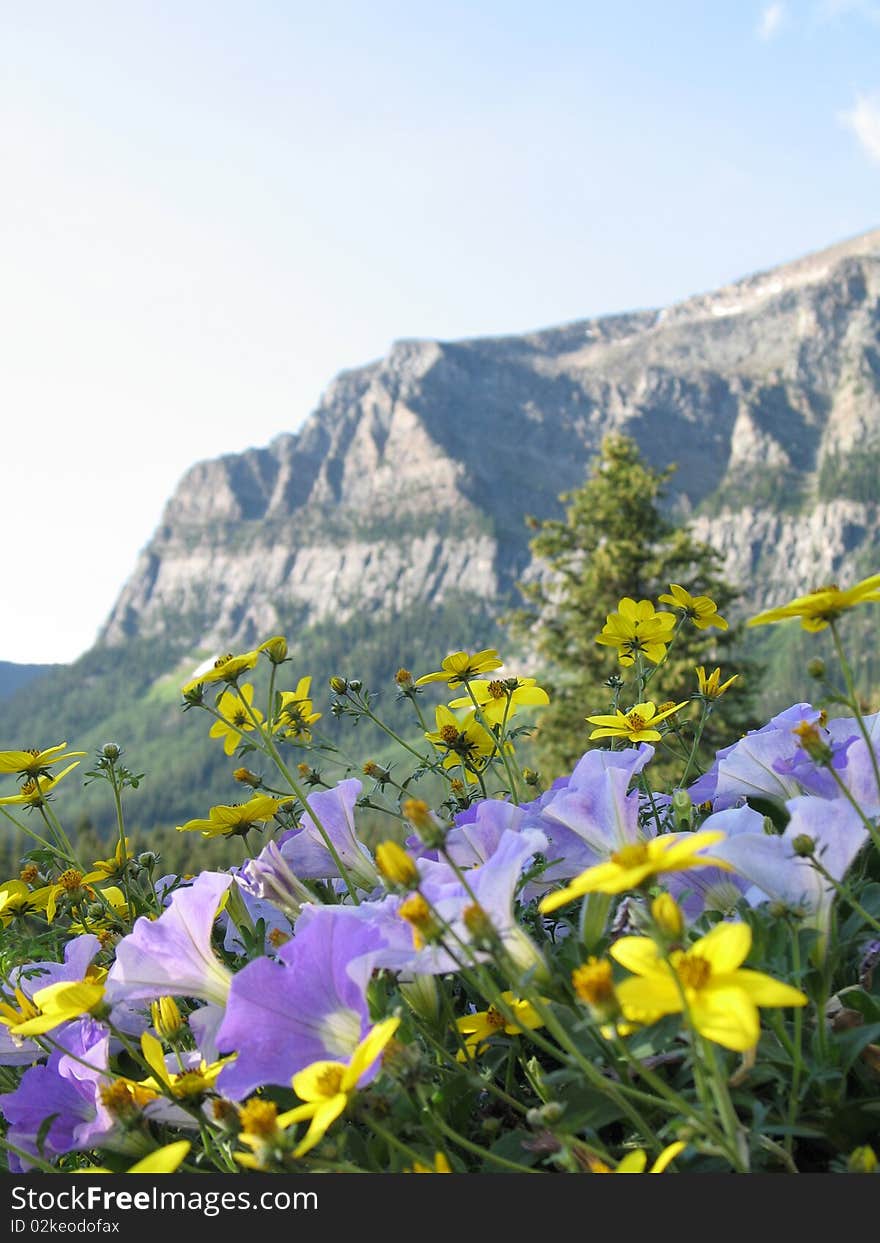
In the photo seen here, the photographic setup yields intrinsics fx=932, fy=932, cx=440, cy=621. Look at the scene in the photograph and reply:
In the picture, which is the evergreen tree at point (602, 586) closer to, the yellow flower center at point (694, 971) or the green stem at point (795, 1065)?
the green stem at point (795, 1065)

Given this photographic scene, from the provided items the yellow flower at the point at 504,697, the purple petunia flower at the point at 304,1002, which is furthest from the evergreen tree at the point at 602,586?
the purple petunia flower at the point at 304,1002

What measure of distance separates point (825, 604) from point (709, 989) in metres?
0.55

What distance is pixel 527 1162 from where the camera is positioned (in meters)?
A: 1.15

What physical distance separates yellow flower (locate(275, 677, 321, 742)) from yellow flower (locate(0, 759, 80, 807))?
22.0 inches

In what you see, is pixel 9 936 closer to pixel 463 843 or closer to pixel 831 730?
pixel 463 843

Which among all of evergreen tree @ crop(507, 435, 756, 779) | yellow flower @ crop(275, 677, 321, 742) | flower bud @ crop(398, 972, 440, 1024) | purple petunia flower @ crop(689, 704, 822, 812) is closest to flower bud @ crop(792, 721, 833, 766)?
purple petunia flower @ crop(689, 704, 822, 812)

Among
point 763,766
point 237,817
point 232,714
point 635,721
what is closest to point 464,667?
point 635,721

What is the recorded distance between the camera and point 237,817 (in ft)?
6.15

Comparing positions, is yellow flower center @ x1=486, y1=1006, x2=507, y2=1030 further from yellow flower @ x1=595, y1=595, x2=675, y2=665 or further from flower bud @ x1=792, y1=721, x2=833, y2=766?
yellow flower @ x1=595, y1=595, x2=675, y2=665

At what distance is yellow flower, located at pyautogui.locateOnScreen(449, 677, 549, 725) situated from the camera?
2.24 m

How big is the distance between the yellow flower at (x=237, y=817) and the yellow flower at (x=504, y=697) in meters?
0.55

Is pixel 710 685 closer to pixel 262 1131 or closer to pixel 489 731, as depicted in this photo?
pixel 489 731

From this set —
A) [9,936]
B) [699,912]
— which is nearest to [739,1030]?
[699,912]

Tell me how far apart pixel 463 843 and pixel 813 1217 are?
0.77 meters
